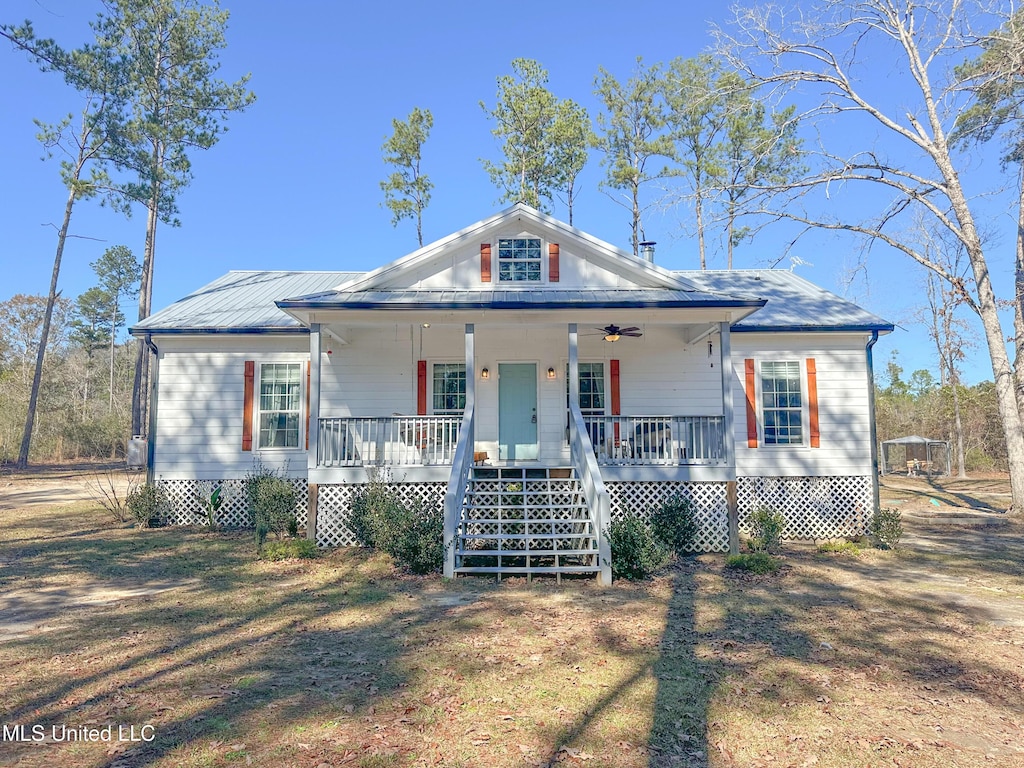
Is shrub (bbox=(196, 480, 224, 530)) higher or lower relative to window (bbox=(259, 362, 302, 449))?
lower

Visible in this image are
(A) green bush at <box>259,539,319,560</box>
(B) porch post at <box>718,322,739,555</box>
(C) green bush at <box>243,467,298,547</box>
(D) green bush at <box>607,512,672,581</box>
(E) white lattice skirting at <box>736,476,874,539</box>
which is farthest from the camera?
(E) white lattice skirting at <box>736,476,874,539</box>

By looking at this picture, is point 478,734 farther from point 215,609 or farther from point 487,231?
point 487,231

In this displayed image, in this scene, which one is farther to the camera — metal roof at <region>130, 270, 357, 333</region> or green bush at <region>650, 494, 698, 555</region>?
metal roof at <region>130, 270, 357, 333</region>

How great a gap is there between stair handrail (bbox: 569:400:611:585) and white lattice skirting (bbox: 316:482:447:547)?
235cm

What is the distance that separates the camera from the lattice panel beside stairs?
10086 millimetres

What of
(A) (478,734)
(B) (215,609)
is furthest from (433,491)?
(A) (478,734)

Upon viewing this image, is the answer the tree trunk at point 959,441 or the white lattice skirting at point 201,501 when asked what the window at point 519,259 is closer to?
the white lattice skirting at point 201,501

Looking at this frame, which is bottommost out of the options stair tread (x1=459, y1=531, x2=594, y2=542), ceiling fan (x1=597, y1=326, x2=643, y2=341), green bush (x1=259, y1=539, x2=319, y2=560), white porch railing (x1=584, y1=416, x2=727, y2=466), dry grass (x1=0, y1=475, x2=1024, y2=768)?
dry grass (x1=0, y1=475, x2=1024, y2=768)

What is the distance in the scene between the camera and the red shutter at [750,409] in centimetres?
1216

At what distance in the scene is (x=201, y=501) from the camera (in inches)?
475

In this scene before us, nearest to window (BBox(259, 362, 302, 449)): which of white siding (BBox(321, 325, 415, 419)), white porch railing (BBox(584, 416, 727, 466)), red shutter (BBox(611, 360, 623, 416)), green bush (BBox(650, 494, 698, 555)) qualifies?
white siding (BBox(321, 325, 415, 419))

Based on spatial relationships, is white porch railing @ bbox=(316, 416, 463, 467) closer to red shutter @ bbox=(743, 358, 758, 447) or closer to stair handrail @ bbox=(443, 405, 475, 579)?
stair handrail @ bbox=(443, 405, 475, 579)

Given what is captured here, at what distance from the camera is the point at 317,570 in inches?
344

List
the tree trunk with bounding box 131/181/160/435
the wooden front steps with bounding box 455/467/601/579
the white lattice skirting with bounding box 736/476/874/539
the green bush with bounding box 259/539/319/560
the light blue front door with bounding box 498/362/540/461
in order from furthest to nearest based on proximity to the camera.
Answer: the tree trunk with bounding box 131/181/160/435
the light blue front door with bounding box 498/362/540/461
the white lattice skirting with bounding box 736/476/874/539
the green bush with bounding box 259/539/319/560
the wooden front steps with bounding box 455/467/601/579
